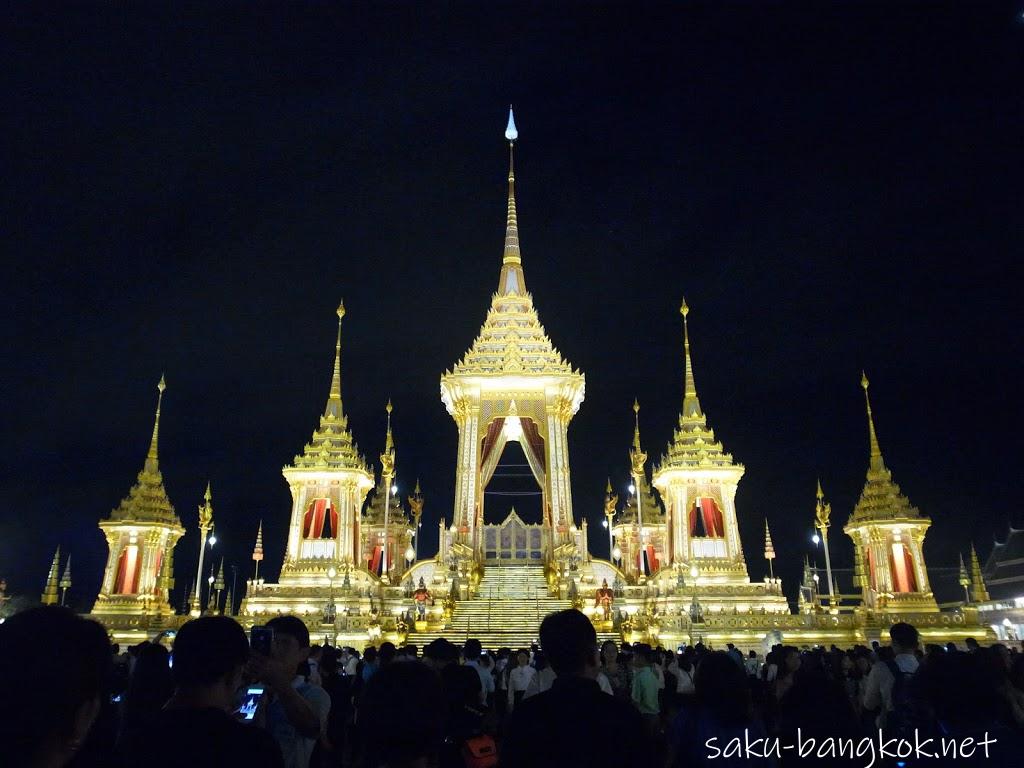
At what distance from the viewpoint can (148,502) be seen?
36219 mm

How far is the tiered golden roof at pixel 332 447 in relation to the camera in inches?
1614

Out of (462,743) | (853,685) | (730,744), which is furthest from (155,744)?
(853,685)

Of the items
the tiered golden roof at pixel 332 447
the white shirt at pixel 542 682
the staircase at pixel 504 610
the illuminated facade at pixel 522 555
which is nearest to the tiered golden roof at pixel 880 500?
the illuminated facade at pixel 522 555

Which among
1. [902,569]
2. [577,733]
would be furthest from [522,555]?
[577,733]

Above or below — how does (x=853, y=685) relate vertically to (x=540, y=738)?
below

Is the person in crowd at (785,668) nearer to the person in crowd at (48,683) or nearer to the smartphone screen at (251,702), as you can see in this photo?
the smartphone screen at (251,702)

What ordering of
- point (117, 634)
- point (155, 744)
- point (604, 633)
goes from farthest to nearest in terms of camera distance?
point (117, 634)
point (604, 633)
point (155, 744)

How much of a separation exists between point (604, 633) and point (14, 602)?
→ 90.8 ft

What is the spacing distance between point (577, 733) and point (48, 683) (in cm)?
191

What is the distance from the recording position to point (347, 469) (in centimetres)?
4078

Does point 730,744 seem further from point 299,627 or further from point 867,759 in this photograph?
point 299,627

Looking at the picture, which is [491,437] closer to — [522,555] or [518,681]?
[522,555]

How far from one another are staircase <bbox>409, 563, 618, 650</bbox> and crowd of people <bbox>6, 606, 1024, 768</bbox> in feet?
67.9

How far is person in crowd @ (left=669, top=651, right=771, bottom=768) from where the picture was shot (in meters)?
4.12
